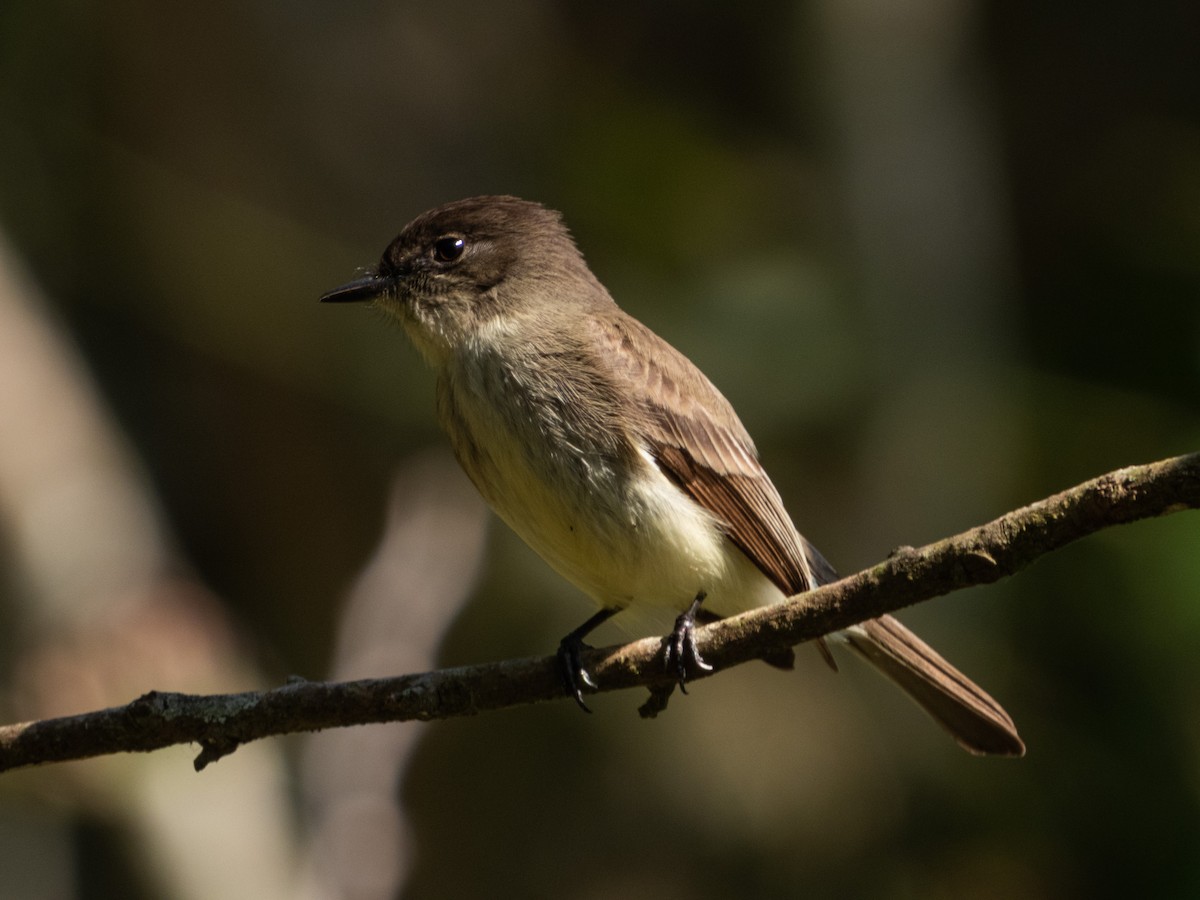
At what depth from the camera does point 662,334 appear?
5.86 m

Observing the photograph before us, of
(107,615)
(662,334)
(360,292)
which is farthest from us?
(662,334)

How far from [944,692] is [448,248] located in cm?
199

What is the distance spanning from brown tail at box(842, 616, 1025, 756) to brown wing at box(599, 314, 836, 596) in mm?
265

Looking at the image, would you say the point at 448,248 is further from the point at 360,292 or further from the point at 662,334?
the point at 662,334

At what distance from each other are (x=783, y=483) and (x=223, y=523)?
2.91 metres

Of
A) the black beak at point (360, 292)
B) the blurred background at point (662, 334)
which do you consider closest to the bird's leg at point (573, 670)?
the blurred background at point (662, 334)

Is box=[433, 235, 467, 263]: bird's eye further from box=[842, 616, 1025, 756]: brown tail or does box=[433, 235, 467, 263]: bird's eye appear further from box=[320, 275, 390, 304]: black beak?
box=[842, 616, 1025, 756]: brown tail

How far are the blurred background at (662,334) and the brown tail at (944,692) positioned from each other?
74 centimetres

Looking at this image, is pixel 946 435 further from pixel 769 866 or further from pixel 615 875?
pixel 615 875

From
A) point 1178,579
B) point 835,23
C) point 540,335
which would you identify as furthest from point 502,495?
point 835,23

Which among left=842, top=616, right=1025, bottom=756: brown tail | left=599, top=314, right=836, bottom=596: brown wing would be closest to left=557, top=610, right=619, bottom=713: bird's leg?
left=599, top=314, right=836, bottom=596: brown wing

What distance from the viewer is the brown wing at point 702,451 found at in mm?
3713

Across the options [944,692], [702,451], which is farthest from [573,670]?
[944,692]

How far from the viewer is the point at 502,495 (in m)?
3.60
